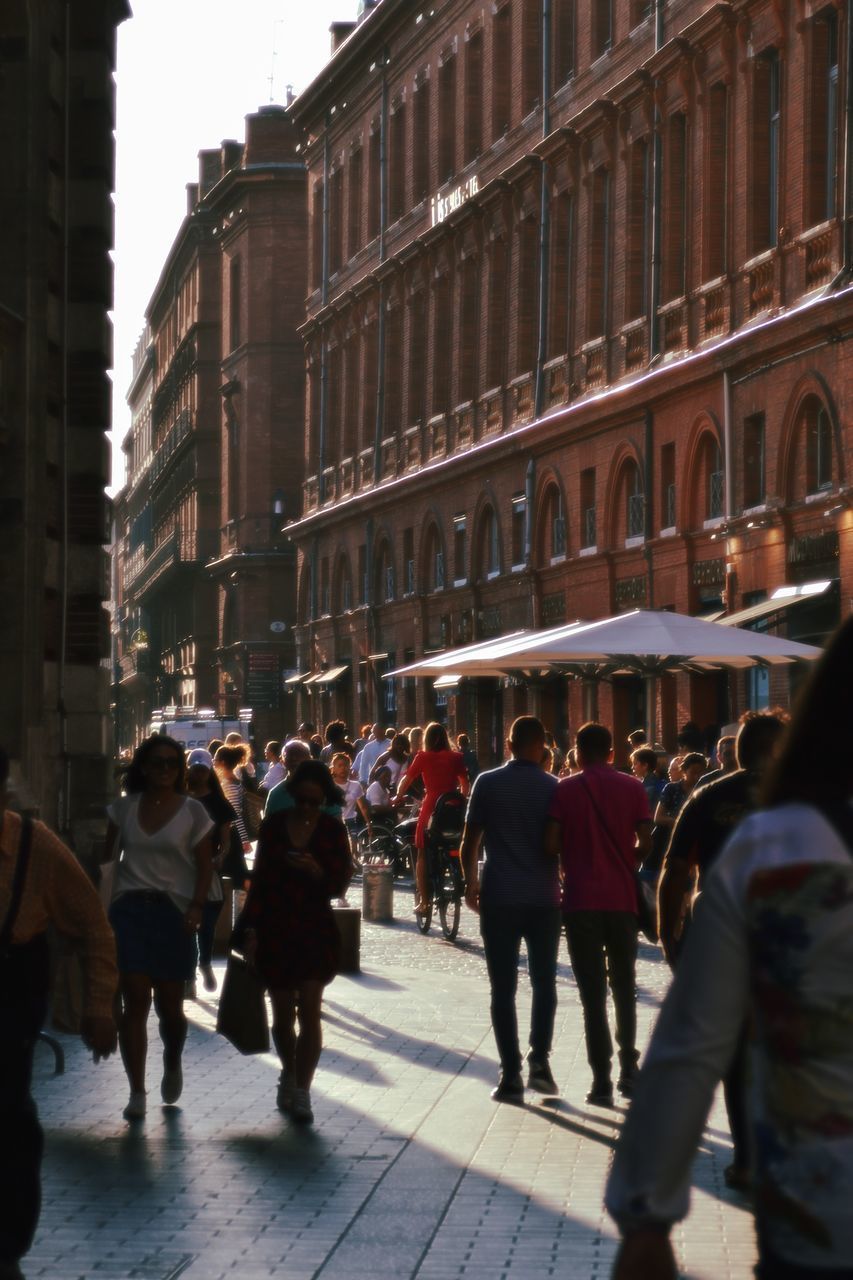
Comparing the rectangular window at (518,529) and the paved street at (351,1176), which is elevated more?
the rectangular window at (518,529)

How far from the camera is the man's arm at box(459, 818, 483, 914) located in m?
12.2

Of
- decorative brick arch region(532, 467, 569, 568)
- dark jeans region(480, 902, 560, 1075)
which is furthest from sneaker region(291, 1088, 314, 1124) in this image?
decorative brick arch region(532, 467, 569, 568)

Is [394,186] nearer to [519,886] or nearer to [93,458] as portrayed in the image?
[93,458]

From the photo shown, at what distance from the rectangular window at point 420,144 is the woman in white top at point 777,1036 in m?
54.8

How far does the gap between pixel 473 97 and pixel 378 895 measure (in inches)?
1234

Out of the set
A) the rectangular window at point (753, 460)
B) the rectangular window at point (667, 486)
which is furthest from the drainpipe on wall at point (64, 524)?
the rectangular window at point (667, 486)

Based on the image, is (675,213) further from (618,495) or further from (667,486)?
(618,495)

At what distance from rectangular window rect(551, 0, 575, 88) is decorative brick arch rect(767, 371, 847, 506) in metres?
15.2

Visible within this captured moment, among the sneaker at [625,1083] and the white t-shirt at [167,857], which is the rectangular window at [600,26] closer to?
the sneaker at [625,1083]

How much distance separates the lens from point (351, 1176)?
31.1 ft

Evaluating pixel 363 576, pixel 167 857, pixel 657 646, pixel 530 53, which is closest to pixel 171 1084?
pixel 167 857

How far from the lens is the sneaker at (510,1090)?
11.6 meters

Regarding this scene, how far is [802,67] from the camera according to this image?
34344mm

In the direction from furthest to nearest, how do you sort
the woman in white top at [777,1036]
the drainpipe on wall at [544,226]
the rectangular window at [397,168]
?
the rectangular window at [397,168] → the drainpipe on wall at [544,226] → the woman in white top at [777,1036]
